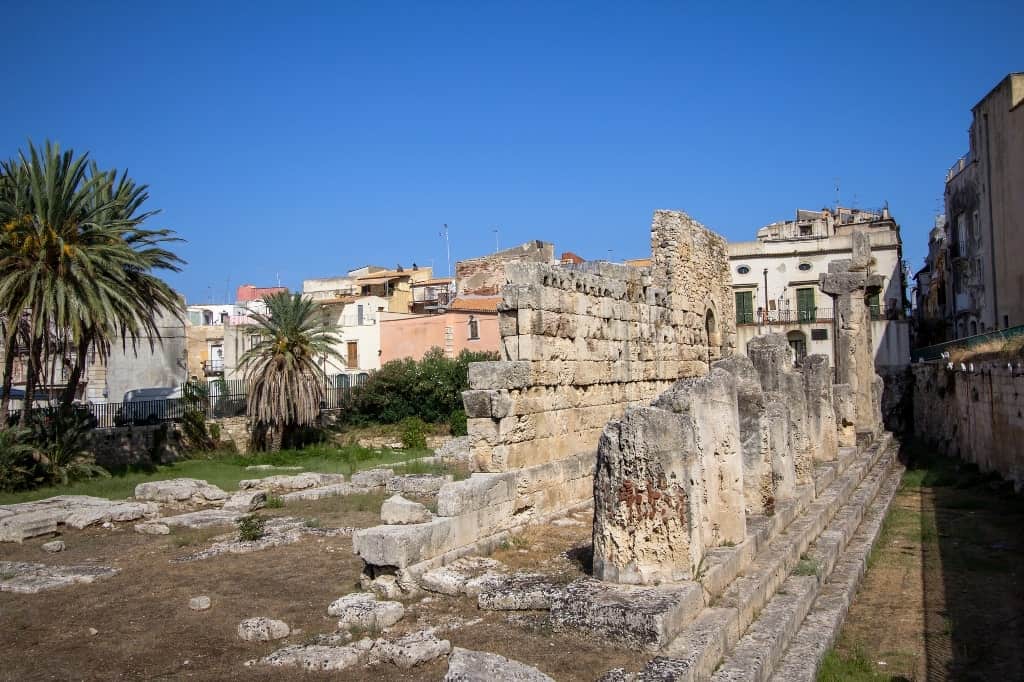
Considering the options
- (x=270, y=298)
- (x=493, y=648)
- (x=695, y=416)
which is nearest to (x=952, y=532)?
(x=695, y=416)

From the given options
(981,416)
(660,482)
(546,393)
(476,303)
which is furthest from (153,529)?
(476,303)

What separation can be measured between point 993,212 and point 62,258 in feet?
86.6

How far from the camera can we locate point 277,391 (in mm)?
24703

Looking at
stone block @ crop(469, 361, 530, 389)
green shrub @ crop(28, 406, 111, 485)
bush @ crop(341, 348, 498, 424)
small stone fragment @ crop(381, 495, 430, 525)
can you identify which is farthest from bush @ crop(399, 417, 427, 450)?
small stone fragment @ crop(381, 495, 430, 525)

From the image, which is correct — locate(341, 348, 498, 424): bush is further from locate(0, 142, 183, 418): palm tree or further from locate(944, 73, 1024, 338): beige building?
locate(944, 73, 1024, 338): beige building

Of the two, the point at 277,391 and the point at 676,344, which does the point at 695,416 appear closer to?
the point at 676,344

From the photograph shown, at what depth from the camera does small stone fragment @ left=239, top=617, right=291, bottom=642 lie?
6352 millimetres

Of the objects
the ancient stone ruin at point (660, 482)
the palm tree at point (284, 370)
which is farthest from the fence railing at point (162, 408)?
the ancient stone ruin at point (660, 482)

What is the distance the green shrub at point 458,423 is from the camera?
27781 millimetres

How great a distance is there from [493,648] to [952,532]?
812cm

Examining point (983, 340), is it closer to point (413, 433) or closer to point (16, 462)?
point (413, 433)

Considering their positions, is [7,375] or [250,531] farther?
[7,375]

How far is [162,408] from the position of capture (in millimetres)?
24562

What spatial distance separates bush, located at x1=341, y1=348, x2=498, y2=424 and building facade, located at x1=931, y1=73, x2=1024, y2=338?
16.6m
